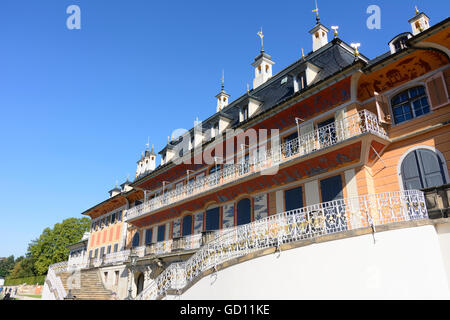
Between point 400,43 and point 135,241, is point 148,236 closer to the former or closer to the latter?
point 135,241

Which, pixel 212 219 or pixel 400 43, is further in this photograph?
pixel 212 219

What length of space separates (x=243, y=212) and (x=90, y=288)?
17152mm

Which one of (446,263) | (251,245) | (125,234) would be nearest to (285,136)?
(251,245)

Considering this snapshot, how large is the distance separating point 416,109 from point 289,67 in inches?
342

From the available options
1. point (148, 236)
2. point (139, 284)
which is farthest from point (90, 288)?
point (148, 236)

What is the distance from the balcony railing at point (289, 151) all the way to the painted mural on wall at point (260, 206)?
141cm

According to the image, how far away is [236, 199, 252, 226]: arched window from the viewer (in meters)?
17.3

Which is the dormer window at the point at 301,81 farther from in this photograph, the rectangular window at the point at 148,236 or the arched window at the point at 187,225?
the rectangular window at the point at 148,236

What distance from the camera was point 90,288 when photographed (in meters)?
27.1

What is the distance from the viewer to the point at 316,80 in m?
15.7

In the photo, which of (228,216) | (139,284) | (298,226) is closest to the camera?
(298,226)

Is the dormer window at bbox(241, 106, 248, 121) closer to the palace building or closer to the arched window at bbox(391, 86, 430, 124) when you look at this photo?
the palace building

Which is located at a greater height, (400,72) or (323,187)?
(400,72)

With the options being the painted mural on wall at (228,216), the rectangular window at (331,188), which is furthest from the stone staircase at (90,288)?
the rectangular window at (331,188)
